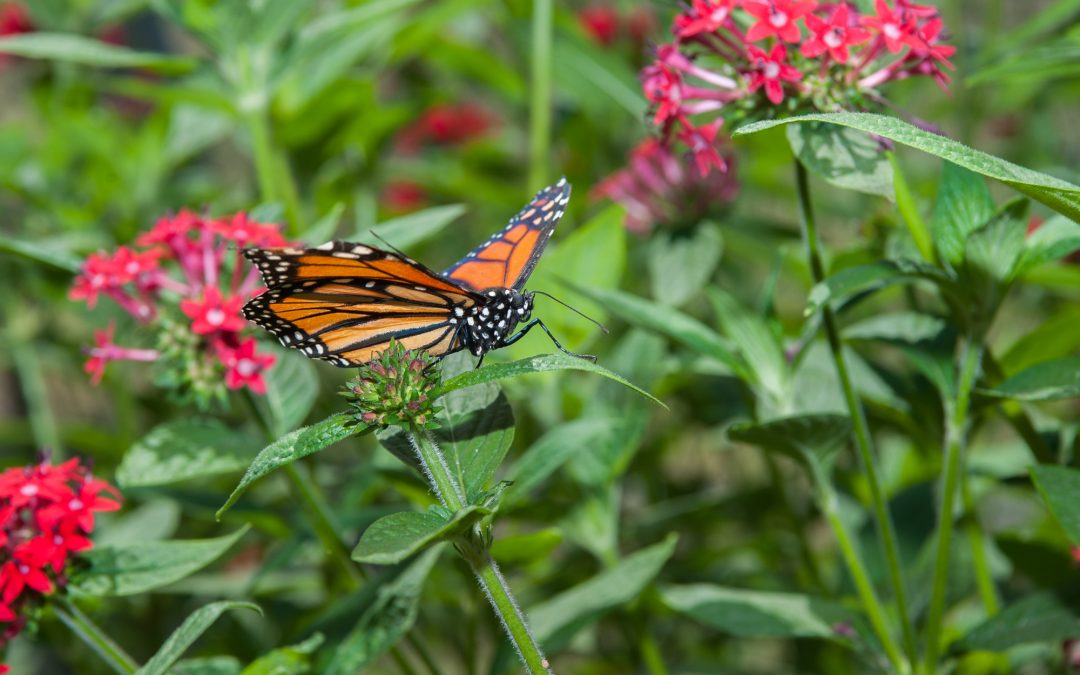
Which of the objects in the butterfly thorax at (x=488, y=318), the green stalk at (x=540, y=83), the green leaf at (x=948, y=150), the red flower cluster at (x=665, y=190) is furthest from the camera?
the green stalk at (x=540, y=83)

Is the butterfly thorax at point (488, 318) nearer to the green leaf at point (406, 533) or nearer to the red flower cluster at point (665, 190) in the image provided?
the green leaf at point (406, 533)

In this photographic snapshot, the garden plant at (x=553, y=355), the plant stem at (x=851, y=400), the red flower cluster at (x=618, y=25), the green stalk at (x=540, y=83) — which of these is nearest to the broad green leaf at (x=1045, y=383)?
the garden plant at (x=553, y=355)

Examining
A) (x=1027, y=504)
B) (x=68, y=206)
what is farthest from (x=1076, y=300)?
(x=68, y=206)

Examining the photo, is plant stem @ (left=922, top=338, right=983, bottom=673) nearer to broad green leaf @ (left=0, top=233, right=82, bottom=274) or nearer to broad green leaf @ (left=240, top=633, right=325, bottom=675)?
broad green leaf @ (left=240, top=633, right=325, bottom=675)

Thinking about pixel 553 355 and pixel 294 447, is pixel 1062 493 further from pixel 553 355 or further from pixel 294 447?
pixel 294 447

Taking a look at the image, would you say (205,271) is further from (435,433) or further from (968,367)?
(968,367)

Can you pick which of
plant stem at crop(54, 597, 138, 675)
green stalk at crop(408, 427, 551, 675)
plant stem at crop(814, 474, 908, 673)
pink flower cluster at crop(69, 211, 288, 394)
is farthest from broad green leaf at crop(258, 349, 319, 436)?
plant stem at crop(814, 474, 908, 673)

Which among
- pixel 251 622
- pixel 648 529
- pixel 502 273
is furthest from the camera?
pixel 251 622
